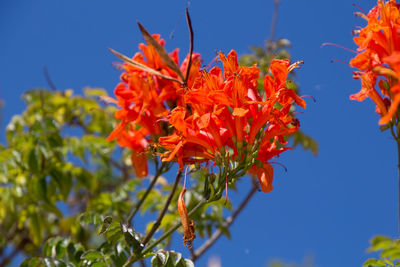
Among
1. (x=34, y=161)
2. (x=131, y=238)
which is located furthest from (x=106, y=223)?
(x=34, y=161)

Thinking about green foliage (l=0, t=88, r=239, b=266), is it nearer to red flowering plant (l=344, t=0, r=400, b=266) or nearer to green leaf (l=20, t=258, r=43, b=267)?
green leaf (l=20, t=258, r=43, b=267)

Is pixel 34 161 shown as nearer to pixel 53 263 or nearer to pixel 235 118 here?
pixel 53 263

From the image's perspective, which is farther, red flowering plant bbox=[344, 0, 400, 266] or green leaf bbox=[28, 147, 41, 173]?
A: green leaf bbox=[28, 147, 41, 173]

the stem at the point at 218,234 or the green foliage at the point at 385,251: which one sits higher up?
the stem at the point at 218,234

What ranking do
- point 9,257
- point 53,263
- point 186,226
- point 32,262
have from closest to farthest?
1. point 186,226
2. point 53,263
3. point 32,262
4. point 9,257

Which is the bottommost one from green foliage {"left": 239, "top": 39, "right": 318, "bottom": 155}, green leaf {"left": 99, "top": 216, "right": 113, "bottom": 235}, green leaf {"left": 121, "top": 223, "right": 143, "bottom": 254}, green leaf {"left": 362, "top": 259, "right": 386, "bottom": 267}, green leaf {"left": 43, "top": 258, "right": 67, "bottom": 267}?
green leaf {"left": 362, "top": 259, "right": 386, "bottom": 267}

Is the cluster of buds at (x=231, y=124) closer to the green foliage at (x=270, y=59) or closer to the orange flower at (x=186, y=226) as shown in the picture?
the orange flower at (x=186, y=226)

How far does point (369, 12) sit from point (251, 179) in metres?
2.03

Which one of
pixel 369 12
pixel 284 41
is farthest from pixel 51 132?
pixel 369 12

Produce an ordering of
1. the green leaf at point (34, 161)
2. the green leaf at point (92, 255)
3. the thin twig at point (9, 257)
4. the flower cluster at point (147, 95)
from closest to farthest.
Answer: the green leaf at point (92, 255)
the flower cluster at point (147, 95)
the green leaf at point (34, 161)
the thin twig at point (9, 257)

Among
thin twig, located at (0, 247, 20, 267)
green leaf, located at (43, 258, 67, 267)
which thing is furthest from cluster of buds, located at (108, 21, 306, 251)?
thin twig, located at (0, 247, 20, 267)

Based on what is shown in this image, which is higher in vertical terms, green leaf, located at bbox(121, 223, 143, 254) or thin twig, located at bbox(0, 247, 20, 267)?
thin twig, located at bbox(0, 247, 20, 267)

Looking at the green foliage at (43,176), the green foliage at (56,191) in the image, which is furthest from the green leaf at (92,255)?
the green foliage at (43,176)

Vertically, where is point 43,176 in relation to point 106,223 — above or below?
above
